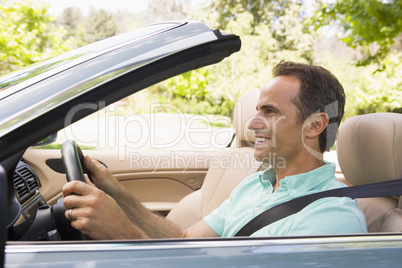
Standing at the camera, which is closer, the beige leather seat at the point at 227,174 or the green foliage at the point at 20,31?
the beige leather seat at the point at 227,174

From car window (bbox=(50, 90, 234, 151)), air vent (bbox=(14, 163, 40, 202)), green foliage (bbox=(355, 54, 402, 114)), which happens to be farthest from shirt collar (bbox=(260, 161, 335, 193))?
green foliage (bbox=(355, 54, 402, 114))

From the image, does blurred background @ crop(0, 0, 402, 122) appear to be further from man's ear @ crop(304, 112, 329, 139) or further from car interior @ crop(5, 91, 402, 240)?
man's ear @ crop(304, 112, 329, 139)

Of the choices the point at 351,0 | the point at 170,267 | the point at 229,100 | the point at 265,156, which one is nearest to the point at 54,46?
the point at 229,100

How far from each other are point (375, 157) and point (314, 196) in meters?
0.29

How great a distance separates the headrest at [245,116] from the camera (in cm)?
257

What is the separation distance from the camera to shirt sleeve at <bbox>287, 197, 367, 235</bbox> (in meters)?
1.46

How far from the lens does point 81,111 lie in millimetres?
1086

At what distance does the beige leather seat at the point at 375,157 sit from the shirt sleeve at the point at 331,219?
6.6 inches

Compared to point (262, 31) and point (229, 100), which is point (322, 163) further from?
point (262, 31)

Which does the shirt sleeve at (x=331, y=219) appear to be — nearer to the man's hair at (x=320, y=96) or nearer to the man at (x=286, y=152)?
the man at (x=286, y=152)

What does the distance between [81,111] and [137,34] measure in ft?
1.00

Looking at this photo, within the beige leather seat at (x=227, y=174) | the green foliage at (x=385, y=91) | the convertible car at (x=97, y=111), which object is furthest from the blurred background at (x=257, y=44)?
the convertible car at (x=97, y=111)

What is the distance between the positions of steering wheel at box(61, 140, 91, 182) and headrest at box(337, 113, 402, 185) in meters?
1.11

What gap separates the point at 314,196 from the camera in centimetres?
167
